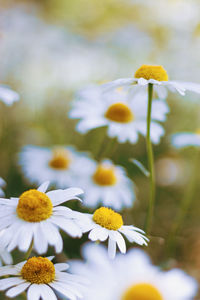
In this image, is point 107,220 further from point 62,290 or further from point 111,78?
point 111,78

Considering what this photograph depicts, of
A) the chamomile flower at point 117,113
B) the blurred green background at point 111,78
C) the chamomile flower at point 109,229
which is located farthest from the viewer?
the blurred green background at point 111,78

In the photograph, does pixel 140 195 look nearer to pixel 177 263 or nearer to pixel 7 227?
pixel 177 263

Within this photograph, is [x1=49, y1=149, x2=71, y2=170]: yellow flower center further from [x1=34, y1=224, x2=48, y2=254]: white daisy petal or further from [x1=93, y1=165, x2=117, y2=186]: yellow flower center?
[x1=34, y1=224, x2=48, y2=254]: white daisy petal

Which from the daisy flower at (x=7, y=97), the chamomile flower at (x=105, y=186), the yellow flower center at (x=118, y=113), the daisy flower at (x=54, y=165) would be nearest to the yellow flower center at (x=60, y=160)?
the daisy flower at (x=54, y=165)

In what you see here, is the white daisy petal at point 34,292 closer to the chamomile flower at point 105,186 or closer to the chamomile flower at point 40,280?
the chamomile flower at point 40,280

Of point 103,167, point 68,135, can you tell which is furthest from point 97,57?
point 103,167

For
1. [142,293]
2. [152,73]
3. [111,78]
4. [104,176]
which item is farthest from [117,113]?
[111,78]

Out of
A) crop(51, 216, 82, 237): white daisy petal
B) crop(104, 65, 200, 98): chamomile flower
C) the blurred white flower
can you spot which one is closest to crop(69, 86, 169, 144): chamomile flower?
crop(104, 65, 200, 98): chamomile flower
